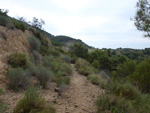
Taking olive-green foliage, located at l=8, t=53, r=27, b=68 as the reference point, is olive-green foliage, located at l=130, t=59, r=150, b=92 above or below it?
below

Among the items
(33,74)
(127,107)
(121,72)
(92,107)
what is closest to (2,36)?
(33,74)

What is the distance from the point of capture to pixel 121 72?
22.9 metres

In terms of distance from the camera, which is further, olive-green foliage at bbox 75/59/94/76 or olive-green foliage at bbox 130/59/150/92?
olive-green foliage at bbox 130/59/150/92

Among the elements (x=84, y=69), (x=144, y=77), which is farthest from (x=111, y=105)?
(x=144, y=77)

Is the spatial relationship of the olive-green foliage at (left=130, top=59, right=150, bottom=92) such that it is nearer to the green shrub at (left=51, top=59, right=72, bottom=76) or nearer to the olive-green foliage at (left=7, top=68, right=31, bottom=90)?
the green shrub at (left=51, top=59, right=72, bottom=76)

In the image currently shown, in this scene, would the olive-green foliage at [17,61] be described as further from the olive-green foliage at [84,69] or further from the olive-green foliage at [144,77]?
the olive-green foliage at [144,77]

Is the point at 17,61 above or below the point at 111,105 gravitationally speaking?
above

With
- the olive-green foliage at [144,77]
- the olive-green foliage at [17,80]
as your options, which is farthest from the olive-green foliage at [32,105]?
the olive-green foliage at [144,77]

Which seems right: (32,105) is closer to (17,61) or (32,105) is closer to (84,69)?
(17,61)

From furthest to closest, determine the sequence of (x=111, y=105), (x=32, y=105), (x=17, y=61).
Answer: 1. (x=17, y=61)
2. (x=111, y=105)
3. (x=32, y=105)

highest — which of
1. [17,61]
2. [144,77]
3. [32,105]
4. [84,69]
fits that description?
[17,61]

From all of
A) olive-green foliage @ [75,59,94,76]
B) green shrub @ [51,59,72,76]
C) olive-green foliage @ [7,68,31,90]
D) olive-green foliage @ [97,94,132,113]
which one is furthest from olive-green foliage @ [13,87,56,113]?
olive-green foliage @ [75,59,94,76]

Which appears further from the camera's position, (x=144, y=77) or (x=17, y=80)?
(x=144, y=77)

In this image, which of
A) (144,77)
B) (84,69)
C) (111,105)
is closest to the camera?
(111,105)
